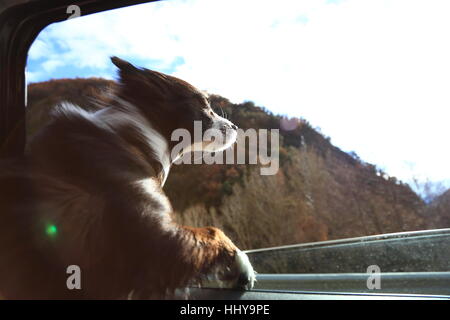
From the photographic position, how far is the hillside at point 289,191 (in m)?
1.72

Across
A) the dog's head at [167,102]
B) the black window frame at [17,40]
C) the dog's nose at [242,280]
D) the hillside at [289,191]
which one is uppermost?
the black window frame at [17,40]

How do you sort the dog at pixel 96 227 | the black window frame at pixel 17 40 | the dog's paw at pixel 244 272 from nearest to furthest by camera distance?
the dog at pixel 96 227 → the dog's paw at pixel 244 272 → the black window frame at pixel 17 40

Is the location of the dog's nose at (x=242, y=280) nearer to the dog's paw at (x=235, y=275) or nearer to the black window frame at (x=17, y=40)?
the dog's paw at (x=235, y=275)

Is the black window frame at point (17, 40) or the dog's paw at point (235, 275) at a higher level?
the black window frame at point (17, 40)

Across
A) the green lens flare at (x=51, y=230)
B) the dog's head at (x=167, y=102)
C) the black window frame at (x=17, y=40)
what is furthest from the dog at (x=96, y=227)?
the black window frame at (x=17, y=40)

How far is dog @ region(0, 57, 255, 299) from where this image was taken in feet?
4.44

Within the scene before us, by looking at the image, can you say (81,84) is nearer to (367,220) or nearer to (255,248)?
(255,248)

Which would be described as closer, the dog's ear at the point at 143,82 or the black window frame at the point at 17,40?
the dog's ear at the point at 143,82

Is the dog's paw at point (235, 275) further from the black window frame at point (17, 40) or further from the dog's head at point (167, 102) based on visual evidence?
the black window frame at point (17, 40)

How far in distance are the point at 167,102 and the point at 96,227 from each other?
0.52 m

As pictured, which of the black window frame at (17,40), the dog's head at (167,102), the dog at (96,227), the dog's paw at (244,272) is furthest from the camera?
the black window frame at (17,40)
